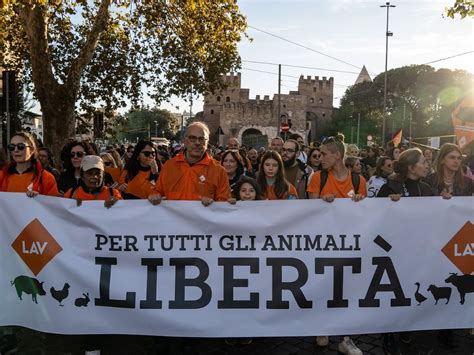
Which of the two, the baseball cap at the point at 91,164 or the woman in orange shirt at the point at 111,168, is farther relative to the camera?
the woman in orange shirt at the point at 111,168

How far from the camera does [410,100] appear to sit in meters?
65.0

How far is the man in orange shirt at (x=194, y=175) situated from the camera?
13.4ft

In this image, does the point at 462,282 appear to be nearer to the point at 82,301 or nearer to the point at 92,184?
the point at 82,301

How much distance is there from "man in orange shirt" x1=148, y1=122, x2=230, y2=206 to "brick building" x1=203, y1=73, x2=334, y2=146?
63.2 metres

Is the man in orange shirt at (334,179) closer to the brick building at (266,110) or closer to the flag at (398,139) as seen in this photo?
the flag at (398,139)

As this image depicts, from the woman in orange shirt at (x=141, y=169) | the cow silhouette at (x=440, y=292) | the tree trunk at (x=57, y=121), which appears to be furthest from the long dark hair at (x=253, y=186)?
the tree trunk at (x=57, y=121)

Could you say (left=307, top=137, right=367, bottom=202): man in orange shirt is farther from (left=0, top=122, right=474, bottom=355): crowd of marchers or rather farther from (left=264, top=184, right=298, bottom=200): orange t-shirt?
(left=264, top=184, right=298, bottom=200): orange t-shirt

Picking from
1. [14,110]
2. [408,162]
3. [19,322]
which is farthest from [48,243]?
[14,110]

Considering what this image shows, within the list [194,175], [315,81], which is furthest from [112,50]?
[315,81]

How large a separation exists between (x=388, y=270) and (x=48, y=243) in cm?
277

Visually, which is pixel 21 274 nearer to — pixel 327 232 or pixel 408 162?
pixel 327 232

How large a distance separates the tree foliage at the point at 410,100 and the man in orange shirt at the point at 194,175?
56.0 m

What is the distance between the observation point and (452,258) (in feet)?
12.9

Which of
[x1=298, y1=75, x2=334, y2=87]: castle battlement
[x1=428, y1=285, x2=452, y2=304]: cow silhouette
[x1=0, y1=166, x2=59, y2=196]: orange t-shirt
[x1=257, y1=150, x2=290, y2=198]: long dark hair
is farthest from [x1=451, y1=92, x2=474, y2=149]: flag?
[x1=298, y1=75, x2=334, y2=87]: castle battlement
